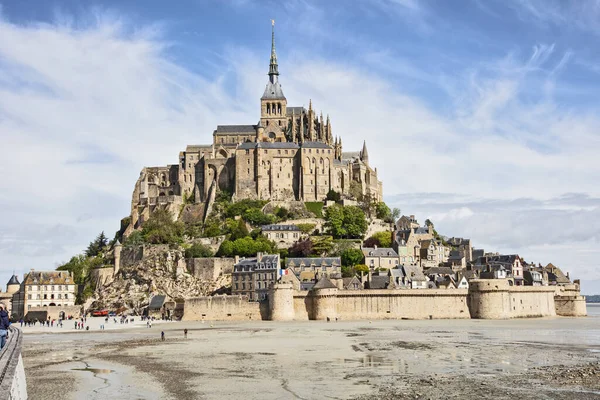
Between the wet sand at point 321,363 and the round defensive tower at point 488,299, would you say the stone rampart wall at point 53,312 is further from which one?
the round defensive tower at point 488,299

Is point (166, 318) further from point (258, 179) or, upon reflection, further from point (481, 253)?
point (481, 253)

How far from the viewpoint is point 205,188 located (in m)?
90.0

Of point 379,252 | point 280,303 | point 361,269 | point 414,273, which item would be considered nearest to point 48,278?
point 280,303

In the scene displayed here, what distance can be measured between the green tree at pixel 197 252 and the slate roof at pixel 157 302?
23.1 ft

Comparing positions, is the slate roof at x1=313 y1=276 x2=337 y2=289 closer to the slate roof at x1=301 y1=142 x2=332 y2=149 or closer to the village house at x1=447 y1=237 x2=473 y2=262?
the village house at x1=447 y1=237 x2=473 y2=262

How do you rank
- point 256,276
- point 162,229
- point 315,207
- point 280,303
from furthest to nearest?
point 315,207 → point 162,229 → point 256,276 → point 280,303

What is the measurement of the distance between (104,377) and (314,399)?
973 cm

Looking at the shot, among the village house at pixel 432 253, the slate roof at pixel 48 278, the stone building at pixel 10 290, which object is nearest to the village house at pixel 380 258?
the village house at pixel 432 253

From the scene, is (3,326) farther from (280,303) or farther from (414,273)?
(414,273)

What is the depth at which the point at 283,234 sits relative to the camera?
7725 centimetres

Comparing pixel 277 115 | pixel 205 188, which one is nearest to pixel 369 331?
pixel 205 188

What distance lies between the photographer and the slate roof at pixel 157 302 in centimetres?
6600

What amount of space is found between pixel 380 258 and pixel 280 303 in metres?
17.2

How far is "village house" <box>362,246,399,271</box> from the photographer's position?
71812mm
